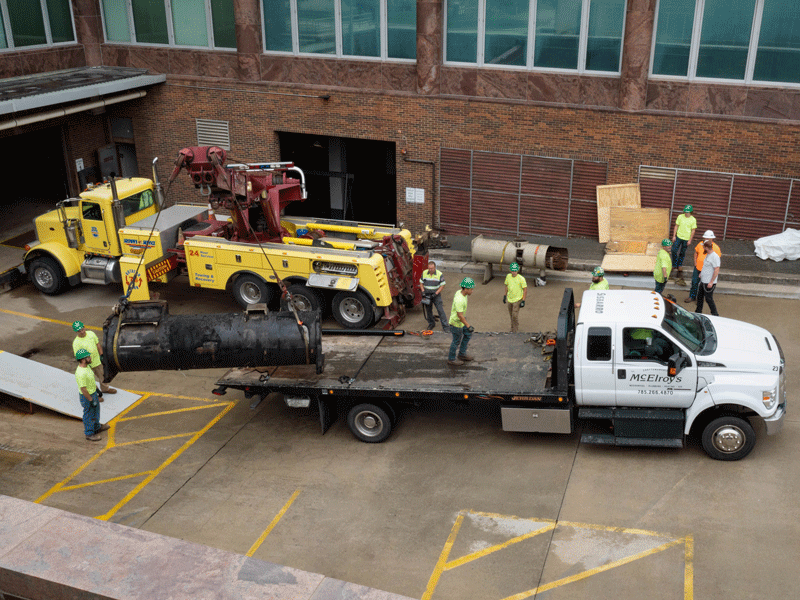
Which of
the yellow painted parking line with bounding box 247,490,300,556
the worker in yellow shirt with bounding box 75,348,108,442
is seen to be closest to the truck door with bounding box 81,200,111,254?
the worker in yellow shirt with bounding box 75,348,108,442

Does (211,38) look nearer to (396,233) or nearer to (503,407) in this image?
(396,233)

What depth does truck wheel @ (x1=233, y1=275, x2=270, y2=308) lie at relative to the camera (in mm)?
17531

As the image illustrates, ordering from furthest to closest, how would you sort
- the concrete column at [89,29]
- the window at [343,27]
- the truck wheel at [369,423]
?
the concrete column at [89,29], the window at [343,27], the truck wheel at [369,423]

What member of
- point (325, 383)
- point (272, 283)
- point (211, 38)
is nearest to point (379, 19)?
point (211, 38)

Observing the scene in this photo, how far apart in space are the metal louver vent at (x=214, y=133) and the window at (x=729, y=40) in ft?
41.7

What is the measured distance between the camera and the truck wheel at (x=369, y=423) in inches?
500

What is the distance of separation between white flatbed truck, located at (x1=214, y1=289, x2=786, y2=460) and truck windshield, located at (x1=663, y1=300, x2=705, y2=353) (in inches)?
1.0

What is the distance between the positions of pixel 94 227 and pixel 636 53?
14.0 m

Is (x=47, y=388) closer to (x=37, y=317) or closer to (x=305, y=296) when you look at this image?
(x=37, y=317)

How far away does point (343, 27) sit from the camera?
2281cm

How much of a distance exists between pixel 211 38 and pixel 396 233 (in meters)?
10.7

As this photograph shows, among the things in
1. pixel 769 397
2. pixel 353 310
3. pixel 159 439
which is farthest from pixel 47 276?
pixel 769 397

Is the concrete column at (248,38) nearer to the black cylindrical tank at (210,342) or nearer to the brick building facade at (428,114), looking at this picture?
the brick building facade at (428,114)

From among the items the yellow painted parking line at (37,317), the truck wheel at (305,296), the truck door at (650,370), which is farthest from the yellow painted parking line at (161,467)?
the truck door at (650,370)
